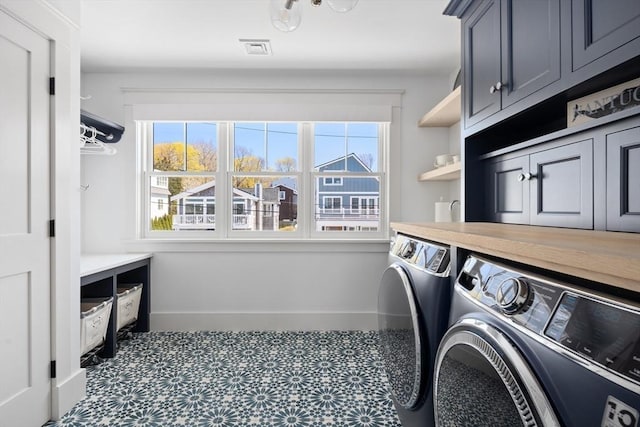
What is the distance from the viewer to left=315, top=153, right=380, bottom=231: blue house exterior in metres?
3.25

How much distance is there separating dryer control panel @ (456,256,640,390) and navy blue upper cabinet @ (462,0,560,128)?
912 millimetres

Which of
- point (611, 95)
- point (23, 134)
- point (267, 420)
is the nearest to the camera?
point (611, 95)

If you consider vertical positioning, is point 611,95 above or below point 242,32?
below

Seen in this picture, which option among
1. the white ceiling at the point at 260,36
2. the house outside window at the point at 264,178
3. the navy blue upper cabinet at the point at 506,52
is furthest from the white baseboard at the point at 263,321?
the white ceiling at the point at 260,36

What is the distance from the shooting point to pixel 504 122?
1639mm

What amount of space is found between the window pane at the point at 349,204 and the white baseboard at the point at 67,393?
6.47 feet

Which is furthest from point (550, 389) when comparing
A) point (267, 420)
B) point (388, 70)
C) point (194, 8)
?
point (388, 70)

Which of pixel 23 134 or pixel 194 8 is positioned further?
pixel 194 8

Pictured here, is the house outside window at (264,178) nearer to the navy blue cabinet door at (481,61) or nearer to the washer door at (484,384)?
the navy blue cabinet door at (481,61)

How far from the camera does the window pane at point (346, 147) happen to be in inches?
128

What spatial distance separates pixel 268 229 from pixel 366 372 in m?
1.49

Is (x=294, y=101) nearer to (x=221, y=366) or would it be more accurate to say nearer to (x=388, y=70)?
(x=388, y=70)

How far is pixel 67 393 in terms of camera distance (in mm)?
1857

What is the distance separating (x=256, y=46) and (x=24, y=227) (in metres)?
1.82
